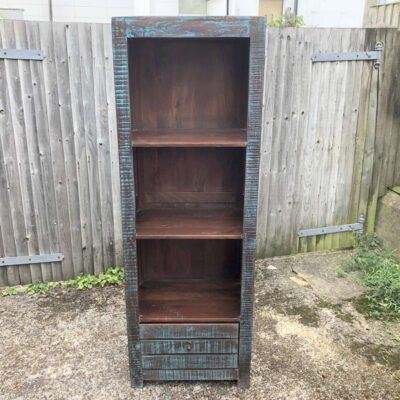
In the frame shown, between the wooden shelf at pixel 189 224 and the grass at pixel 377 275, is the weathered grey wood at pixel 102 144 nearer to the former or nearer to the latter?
the wooden shelf at pixel 189 224

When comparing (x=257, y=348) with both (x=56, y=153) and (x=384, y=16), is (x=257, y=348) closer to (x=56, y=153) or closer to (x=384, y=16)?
(x=56, y=153)

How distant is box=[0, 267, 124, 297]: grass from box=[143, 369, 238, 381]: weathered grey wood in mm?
1181

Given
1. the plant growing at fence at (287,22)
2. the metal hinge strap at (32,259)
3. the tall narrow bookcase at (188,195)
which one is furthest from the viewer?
the plant growing at fence at (287,22)

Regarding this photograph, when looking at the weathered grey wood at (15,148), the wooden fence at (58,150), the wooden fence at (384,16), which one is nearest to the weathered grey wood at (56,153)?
the wooden fence at (58,150)

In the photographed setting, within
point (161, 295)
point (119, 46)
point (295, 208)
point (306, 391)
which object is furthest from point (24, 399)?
point (295, 208)

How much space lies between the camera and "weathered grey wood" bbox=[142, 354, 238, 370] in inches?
85.8

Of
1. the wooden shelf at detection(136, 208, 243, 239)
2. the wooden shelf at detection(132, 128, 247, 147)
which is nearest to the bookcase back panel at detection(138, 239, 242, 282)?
the wooden shelf at detection(136, 208, 243, 239)

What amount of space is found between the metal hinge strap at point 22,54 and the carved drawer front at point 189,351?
1.87 meters

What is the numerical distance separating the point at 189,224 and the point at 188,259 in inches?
17.6

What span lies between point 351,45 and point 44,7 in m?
4.10

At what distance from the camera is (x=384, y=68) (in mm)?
3465

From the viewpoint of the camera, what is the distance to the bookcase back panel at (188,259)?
2.41 meters

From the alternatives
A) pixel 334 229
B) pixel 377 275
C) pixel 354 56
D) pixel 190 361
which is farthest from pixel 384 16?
pixel 190 361

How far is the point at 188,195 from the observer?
90.2 inches
